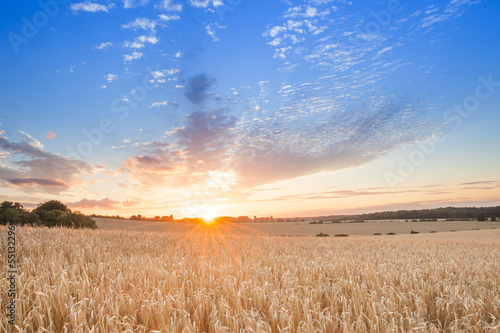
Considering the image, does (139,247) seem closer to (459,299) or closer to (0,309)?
(0,309)

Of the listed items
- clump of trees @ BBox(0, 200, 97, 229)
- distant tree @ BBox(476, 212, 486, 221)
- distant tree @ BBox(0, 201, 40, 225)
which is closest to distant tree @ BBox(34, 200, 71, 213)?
clump of trees @ BBox(0, 200, 97, 229)

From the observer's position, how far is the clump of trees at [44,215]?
20864 mm

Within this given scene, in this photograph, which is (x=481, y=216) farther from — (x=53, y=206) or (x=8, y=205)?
(x=8, y=205)

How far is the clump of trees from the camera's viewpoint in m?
20.9

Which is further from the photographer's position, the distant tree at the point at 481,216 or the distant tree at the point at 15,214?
the distant tree at the point at 481,216

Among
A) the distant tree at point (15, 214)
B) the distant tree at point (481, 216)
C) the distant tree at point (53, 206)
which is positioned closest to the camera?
the distant tree at point (15, 214)

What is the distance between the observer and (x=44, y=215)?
24203 mm

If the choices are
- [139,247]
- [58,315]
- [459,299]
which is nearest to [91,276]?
[58,315]

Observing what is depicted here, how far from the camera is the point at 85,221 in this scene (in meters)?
26.9

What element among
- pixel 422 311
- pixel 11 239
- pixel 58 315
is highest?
pixel 11 239

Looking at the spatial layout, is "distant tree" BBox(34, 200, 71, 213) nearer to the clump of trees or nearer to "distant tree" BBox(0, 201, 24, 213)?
the clump of trees

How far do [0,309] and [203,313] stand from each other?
9.19 ft

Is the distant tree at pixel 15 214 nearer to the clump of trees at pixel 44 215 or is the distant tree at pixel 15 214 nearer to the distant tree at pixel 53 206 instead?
the clump of trees at pixel 44 215

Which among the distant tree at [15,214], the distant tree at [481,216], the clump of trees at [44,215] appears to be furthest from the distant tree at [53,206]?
the distant tree at [481,216]
